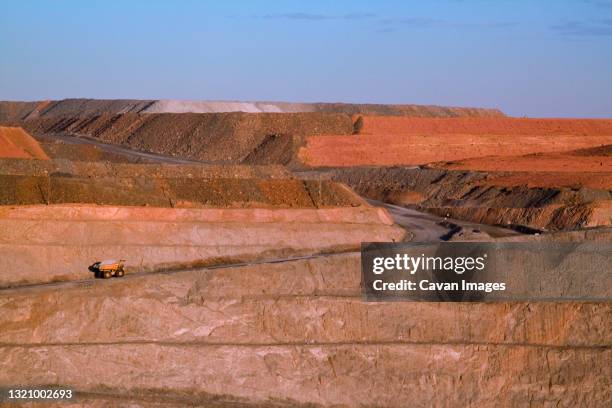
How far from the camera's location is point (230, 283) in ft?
155

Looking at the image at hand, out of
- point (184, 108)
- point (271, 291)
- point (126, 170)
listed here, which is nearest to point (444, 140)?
point (126, 170)

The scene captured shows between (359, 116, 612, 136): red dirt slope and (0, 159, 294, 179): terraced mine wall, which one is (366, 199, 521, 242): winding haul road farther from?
(359, 116, 612, 136): red dirt slope

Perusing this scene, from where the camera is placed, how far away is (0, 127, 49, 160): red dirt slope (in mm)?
78125

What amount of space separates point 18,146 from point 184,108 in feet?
275

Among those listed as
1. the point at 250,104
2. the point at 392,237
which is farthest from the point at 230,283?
the point at 250,104

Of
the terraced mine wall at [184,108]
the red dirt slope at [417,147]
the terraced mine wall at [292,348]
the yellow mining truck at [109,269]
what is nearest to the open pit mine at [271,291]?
the terraced mine wall at [292,348]

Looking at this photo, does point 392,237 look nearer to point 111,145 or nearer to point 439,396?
point 439,396

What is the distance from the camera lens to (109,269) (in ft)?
174

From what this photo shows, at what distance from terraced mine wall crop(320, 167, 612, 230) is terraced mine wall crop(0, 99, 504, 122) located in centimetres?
7069

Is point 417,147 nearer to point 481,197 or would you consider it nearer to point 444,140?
point 444,140

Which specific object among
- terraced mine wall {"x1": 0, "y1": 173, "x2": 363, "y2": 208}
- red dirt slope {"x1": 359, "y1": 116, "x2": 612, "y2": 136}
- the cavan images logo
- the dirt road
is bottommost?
the cavan images logo

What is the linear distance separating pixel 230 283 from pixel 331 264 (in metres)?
5.02

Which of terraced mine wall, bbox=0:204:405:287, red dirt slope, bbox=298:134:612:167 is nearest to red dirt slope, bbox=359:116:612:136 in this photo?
red dirt slope, bbox=298:134:612:167

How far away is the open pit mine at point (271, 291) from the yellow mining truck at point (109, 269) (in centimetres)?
94
